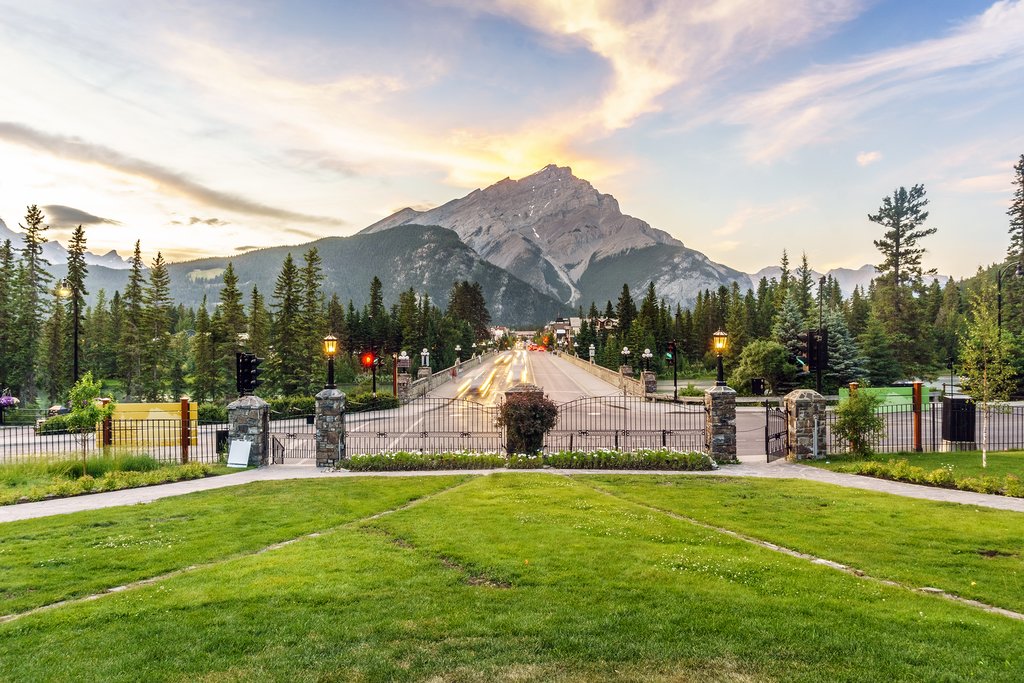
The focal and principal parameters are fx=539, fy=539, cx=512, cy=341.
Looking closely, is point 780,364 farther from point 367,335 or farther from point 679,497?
point 367,335

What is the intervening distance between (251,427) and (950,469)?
21.3m

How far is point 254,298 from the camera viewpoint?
6394 centimetres

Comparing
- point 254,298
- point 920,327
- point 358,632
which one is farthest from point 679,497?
point 254,298

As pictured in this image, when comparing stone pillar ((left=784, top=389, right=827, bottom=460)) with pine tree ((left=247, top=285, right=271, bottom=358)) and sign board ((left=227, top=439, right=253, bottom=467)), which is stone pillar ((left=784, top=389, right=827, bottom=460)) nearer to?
sign board ((left=227, top=439, right=253, bottom=467))

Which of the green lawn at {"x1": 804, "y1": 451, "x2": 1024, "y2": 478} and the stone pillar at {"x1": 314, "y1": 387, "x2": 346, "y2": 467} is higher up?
the stone pillar at {"x1": 314, "y1": 387, "x2": 346, "y2": 467}

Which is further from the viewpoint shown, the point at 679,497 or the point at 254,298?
the point at 254,298

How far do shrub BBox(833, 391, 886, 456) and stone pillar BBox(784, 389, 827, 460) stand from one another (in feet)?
2.41

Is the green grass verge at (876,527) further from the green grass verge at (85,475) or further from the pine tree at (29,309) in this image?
the pine tree at (29,309)

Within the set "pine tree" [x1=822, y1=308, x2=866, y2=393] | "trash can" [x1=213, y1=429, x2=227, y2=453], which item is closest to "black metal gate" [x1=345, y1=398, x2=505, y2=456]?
"trash can" [x1=213, y1=429, x2=227, y2=453]

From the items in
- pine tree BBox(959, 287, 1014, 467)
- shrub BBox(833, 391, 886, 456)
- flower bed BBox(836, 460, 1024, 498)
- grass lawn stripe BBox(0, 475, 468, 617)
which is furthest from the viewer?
shrub BBox(833, 391, 886, 456)

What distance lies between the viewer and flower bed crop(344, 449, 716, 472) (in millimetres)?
16984

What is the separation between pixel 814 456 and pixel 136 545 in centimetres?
1886

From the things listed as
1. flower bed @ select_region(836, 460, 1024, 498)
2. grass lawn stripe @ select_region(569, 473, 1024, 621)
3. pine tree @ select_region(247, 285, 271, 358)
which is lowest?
flower bed @ select_region(836, 460, 1024, 498)

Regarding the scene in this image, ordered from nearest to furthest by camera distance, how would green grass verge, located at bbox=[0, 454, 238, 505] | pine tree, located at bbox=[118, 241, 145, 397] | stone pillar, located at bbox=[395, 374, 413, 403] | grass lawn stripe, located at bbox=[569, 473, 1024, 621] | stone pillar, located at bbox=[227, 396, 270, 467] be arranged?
grass lawn stripe, located at bbox=[569, 473, 1024, 621] < green grass verge, located at bbox=[0, 454, 238, 505] < stone pillar, located at bbox=[227, 396, 270, 467] < stone pillar, located at bbox=[395, 374, 413, 403] < pine tree, located at bbox=[118, 241, 145, 397]
